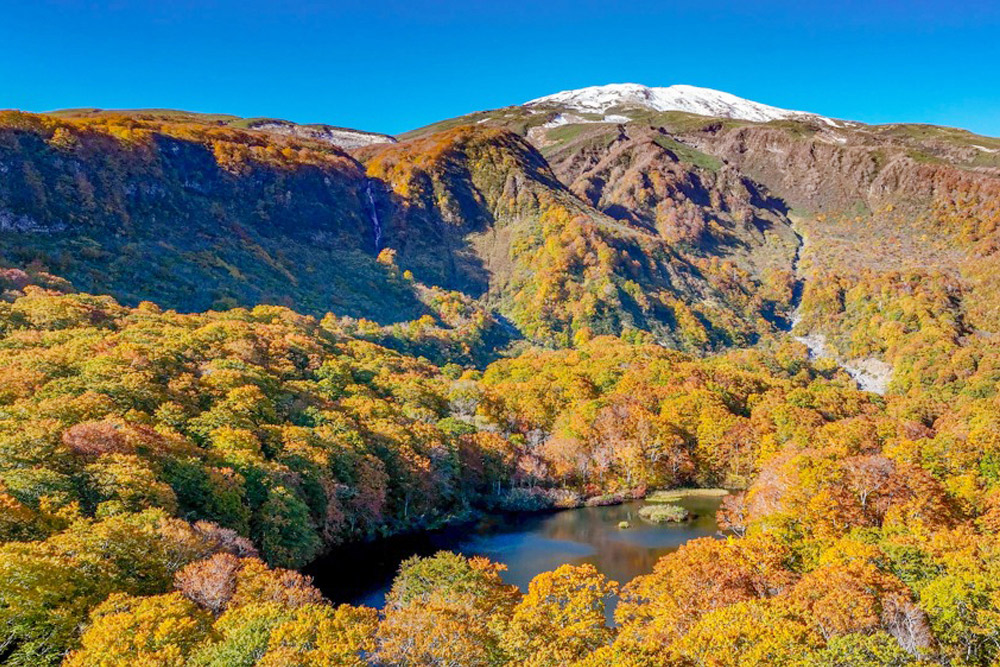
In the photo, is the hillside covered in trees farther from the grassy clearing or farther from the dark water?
the grassy clearing

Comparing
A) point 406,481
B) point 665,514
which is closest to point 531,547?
point 406,481

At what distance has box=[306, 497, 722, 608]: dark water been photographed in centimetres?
5628

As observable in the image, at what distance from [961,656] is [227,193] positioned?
203 metres

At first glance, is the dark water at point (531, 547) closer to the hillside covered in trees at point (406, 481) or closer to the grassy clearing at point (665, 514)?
the grassy clearing at point (665, 514)

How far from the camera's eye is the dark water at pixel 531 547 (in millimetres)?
56281

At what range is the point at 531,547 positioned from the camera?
6581 cm

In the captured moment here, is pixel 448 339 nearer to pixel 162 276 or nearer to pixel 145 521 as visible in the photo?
pixel 162 276

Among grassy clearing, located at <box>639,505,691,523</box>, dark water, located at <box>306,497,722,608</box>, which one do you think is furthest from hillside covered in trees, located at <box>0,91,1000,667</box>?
grassy clearing, located at <box>639,505,691,523</box>

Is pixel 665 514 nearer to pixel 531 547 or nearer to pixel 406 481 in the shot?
pixel 531 547

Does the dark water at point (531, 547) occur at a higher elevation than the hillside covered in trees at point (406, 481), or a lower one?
lower

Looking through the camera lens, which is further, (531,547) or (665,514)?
(665,514)

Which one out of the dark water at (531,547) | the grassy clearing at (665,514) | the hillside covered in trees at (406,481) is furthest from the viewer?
the grassy clearing at (665,514)

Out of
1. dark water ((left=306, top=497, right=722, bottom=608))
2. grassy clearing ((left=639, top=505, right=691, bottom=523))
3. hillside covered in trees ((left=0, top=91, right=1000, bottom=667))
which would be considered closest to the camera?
hillside covered in trees ((left=0, top=91, right=1000, bottom=667))

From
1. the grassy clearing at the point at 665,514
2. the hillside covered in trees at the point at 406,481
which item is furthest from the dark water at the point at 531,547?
the hillside covered in trees at the point at 406,481
